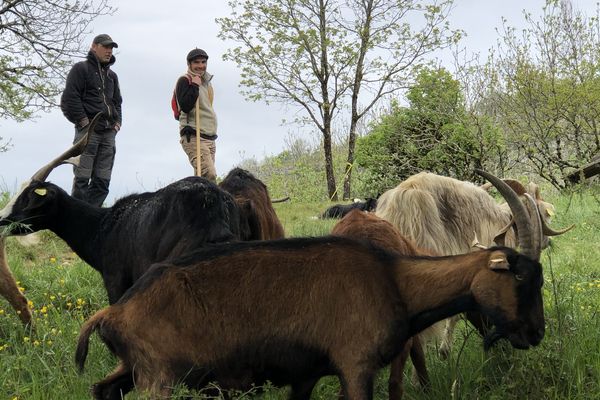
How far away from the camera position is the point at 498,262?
302 cm

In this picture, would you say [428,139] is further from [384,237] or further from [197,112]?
[384,237]

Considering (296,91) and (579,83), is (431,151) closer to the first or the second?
(579,83)

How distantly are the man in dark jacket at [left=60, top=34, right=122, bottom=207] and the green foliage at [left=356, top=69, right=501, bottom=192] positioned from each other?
8.25 m

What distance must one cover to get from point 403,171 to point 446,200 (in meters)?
11.7

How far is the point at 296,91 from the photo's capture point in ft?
73.8

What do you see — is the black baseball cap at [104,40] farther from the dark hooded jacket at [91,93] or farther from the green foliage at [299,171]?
the green foliage at [299,171]

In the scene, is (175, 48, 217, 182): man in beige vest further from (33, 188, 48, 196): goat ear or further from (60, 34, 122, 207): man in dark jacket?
(33, 188, 48, 196): goat ear

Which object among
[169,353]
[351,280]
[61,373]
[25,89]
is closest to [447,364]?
[351,280]

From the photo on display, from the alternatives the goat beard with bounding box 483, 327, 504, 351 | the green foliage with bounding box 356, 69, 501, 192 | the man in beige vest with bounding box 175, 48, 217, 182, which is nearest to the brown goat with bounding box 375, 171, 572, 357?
the goat beard with bounding box 483, 327, 504, 351

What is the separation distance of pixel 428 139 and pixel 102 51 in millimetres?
9319

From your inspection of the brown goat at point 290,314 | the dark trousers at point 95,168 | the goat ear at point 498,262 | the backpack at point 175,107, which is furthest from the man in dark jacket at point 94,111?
the goat ear at point 498,262

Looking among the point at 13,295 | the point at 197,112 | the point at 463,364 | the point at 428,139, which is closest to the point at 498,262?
the point at 463,364

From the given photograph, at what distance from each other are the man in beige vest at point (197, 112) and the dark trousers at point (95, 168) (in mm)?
929

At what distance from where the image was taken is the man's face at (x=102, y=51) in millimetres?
7922
